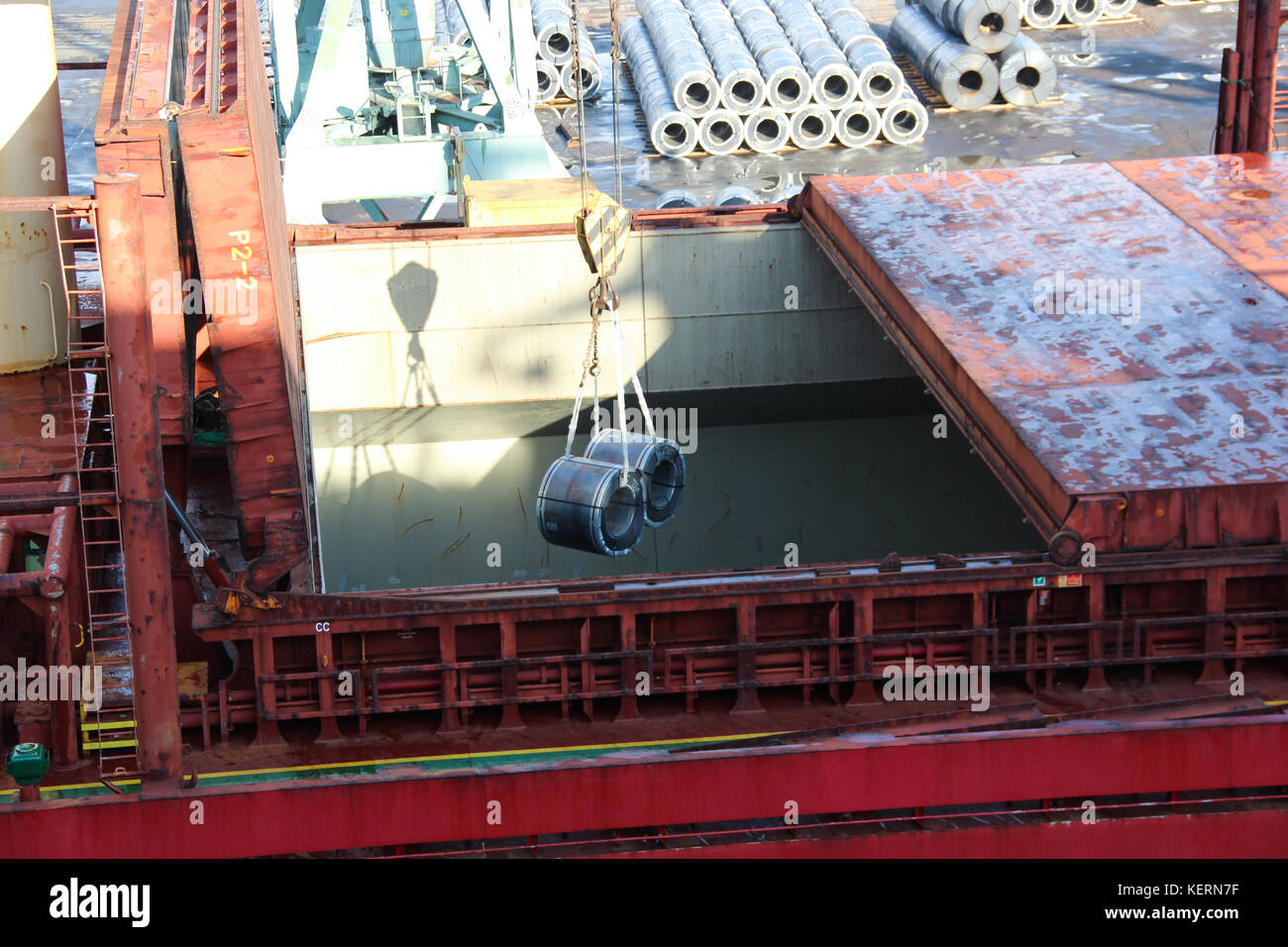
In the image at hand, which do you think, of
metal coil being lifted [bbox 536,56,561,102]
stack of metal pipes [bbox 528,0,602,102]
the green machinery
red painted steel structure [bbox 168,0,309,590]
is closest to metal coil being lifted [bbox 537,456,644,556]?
red painted steel structure [bbox 168,0,309,590]

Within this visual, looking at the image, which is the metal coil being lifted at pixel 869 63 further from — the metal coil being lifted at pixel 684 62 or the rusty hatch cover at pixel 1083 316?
the rusty hatch cover at pixel 1083 316

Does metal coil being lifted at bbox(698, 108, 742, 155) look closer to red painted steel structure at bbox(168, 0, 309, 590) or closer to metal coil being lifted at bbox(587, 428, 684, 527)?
red painted steel structure at bbox(168, 0, 309, 590)

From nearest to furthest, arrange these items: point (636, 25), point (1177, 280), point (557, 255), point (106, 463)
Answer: point (106, 463)
point (1177, 280)
point (557, 255)
point (636, 25)

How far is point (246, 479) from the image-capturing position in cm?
1189

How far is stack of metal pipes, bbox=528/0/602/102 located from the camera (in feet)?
114

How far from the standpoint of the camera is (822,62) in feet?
103

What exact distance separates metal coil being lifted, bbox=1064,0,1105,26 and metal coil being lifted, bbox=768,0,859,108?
9198 millimetres

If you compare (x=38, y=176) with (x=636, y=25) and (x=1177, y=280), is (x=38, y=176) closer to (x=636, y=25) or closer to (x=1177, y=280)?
(x=1177, y=280)

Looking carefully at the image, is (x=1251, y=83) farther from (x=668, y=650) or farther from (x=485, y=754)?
(x=485, y=754)

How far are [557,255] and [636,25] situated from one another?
20.2 m

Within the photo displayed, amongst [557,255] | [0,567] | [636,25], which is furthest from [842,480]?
[636,25]

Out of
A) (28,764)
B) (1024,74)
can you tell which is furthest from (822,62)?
(28,764)

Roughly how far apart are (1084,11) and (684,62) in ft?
43.9

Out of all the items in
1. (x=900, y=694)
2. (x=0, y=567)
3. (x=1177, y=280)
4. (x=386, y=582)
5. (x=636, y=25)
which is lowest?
(x=386, y=582)
